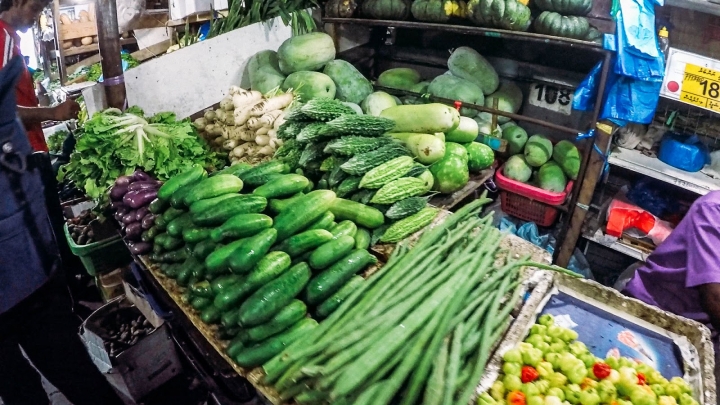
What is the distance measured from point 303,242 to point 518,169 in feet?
8.91

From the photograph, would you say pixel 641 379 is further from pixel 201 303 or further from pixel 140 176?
pixel 140 176

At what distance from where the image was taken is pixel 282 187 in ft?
7.50

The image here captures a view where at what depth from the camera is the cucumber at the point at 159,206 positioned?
2.47 m

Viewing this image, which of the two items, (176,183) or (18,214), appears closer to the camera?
(176,183)

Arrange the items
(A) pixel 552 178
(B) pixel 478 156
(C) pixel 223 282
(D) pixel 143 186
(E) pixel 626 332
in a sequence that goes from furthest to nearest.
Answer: (A) pixel 552 178, (B) pixel 478 156, (D) pixel 143 186, (C) pixel 223 282, (E) pixel 626 332

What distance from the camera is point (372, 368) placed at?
55.4 inches

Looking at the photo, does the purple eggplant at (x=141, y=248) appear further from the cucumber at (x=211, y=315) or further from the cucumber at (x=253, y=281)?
the cucumber at (x=253, y=281)

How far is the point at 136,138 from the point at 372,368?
2696mm

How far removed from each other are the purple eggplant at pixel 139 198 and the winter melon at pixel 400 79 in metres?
2.55

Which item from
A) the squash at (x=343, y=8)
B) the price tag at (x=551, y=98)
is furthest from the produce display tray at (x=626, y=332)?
the squash at (x=343, y=8)

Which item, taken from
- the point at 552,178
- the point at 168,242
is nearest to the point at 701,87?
the point at 552,178

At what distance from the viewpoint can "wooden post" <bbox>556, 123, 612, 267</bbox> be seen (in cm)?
358

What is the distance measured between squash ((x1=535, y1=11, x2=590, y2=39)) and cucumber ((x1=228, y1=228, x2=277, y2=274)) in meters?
2.66

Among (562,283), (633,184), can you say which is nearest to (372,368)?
(562,283)
